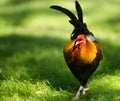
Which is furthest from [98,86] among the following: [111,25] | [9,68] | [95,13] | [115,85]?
[95,13]

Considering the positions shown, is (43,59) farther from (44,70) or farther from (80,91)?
(80,91)

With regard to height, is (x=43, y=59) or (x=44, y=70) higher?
(x=44, y=70)

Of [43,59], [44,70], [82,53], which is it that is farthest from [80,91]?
[43,59]

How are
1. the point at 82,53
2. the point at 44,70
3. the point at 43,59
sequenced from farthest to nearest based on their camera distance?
the point at 43,59, the point at 44,70, the point at 82,53

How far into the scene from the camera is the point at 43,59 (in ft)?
40.7

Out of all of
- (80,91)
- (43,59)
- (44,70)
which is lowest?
(43,59)

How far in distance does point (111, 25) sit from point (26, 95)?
50.9ft

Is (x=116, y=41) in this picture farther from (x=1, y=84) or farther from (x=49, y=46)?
(x=1, y=84)

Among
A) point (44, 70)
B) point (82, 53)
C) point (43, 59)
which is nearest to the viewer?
point (82, 53)

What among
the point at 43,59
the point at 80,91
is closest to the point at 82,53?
the point at 80,91

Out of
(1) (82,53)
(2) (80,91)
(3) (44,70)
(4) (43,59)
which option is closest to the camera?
(1) (82,53)

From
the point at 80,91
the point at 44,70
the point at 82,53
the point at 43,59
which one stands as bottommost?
the point at 43,59

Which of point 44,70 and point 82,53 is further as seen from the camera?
point 44,70

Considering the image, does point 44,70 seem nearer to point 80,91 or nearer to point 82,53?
point 80,91
